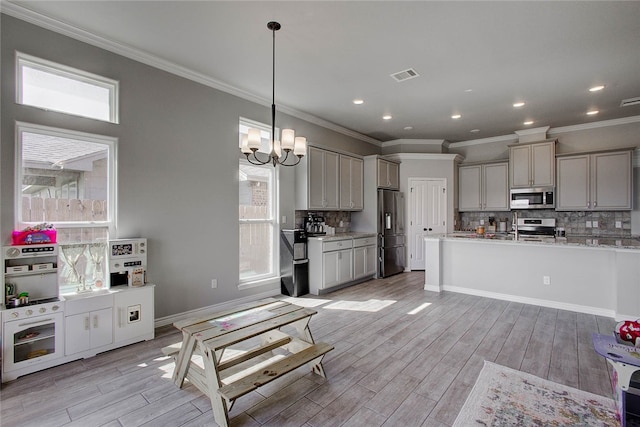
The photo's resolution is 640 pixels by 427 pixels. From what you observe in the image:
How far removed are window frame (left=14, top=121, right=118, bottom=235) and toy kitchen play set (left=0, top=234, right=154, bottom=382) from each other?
197 millimetres

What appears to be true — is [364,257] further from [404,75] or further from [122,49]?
[122,49]

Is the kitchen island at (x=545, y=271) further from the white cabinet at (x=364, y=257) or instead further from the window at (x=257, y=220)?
the window at (x=257, y=220)

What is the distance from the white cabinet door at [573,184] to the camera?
5.68 m

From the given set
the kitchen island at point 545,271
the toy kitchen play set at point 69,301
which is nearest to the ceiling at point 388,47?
the toy kitchen play set at point 69,301

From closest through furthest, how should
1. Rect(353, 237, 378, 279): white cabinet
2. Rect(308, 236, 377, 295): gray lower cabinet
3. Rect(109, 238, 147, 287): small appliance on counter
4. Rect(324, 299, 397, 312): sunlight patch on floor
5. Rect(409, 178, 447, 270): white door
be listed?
Rect(109, 238, 147, 287): small appliance on counter, Rect(324, 299, 397, 312): sunlight patch on floor, Rect(308, 236, 377, 295): gray lower cabinet, Rect(353, 237, 378, 279): white cabinet, Rect(409, 178, 447, 270): white door

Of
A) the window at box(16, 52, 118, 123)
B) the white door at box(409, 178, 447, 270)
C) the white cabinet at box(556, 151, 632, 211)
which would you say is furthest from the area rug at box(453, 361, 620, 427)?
the white cabinet at box(556, 151, 632, 211)

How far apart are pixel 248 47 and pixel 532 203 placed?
5984mm

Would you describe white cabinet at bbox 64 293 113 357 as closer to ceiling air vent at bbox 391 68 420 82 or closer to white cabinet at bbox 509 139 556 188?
ceiling air vent at bbox 391 68 420 82

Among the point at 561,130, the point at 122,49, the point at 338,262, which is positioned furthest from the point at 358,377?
the point at 561,130

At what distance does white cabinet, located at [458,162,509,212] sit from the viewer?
6.72 m

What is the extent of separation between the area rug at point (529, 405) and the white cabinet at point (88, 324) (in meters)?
3.07

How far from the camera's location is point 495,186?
681 centimetres

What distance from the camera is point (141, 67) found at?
3420 mm

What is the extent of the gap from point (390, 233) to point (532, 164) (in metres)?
3.12
